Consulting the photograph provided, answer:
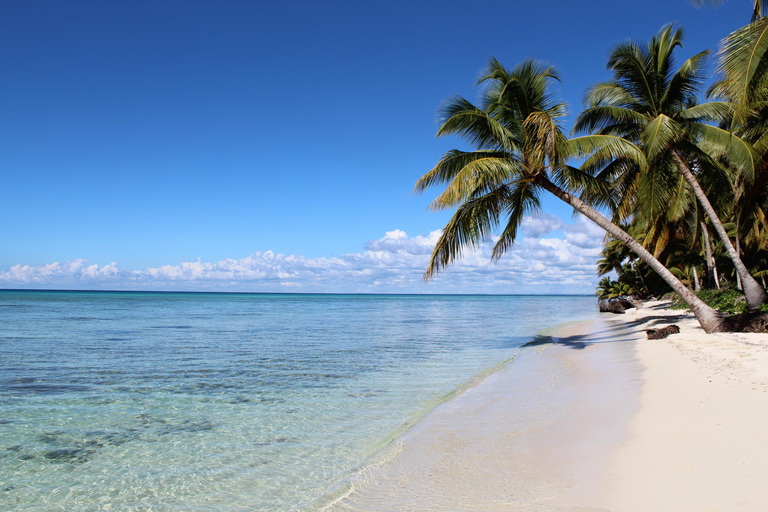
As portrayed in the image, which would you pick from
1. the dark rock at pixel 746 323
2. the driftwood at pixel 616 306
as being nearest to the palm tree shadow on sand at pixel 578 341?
the dark rock at pixel 746 323

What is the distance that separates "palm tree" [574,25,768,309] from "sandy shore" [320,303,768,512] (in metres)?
5.97

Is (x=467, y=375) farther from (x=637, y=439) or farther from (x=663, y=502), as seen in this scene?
(x=663, y=502)

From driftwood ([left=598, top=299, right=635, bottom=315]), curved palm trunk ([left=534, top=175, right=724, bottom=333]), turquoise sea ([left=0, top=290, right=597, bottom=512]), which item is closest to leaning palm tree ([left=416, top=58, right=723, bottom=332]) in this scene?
curved palm trunk ([left=534, top=175, right=724, bottom=333])

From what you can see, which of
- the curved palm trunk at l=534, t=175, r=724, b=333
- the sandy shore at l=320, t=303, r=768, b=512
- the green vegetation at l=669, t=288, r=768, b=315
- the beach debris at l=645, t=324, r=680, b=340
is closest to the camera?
the sandy shore at l=320, t=303, r=768, b=512

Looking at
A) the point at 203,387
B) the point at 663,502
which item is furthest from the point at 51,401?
the point at 663,502

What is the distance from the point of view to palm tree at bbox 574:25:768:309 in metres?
12.8

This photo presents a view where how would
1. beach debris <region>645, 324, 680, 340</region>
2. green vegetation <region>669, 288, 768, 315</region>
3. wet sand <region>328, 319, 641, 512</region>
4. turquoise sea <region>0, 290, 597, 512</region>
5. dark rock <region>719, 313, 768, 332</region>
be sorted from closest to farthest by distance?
wet sand <region>328, 319, 641, 512</region> < turquoise sea <region>0, 290, 597, 512</region> < dark rock <region>719, 313, 768, 332</region> < beach debris <region>645, 324, 680, 340</region> < green vegetation <region>669, 288, 768, 315</region>

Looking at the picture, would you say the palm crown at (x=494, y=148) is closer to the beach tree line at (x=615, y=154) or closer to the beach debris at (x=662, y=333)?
the beach tree line at (x=615, y=154)

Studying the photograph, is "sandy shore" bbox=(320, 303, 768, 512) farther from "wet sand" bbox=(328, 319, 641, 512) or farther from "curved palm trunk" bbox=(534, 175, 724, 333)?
"curved palm trunk" bbox=(534, 175, 724, 333)

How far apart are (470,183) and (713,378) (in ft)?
20.4

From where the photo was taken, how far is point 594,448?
14.9ft

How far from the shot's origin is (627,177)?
588 inches

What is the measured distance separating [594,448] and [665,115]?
1187 cm

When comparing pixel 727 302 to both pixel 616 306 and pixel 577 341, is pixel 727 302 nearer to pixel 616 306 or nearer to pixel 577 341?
pixel 577 341
